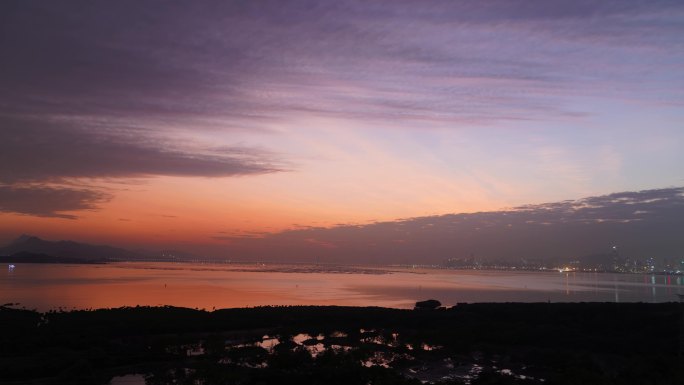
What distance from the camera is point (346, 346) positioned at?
1121 inches

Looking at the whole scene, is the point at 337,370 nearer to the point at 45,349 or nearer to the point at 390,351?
the point at 390,351

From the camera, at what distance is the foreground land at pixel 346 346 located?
19.9m

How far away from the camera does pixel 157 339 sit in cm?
2802

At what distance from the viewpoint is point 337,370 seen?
19734 millimetres

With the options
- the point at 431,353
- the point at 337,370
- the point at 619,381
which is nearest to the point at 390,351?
the point at 431,353

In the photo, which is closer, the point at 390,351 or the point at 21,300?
the point at 390,351

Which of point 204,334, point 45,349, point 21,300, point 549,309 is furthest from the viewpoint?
point 21,300

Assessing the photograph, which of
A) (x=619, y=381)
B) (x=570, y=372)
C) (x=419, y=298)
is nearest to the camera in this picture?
(x=619, y=381)

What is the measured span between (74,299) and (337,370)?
50.0 meters

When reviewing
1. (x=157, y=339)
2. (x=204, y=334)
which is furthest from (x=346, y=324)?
(x=157, y=339)

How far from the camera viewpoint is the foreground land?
65.2 feet

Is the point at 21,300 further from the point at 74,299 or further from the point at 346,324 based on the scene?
the point at 346,324

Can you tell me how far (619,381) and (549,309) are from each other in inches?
957

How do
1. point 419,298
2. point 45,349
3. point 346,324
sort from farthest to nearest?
point 419,298 → point 346,324 → point 45,349
